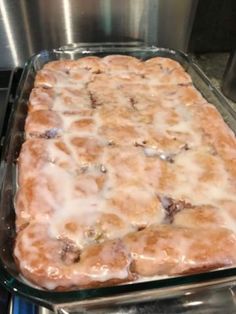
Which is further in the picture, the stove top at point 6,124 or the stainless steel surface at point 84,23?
the stainless steel surface at point 84,23

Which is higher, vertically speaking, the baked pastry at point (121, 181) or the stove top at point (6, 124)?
the baked pastry at point (121, 181)

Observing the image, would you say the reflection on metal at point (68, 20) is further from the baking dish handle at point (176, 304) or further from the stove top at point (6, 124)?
the baking dish handle at point (176, 304)

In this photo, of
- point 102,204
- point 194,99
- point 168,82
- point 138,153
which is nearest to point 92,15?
point 168,82

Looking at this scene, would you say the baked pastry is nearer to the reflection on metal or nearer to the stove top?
the stove top

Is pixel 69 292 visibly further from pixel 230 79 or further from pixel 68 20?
pixel 68 20

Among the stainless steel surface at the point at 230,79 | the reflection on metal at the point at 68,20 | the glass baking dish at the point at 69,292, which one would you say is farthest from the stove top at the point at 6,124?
the stainless steel surface at the point at 230,79

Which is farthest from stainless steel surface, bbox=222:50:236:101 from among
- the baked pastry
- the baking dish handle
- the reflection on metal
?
the baking dish handle

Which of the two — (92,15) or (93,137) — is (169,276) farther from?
(92,15)
